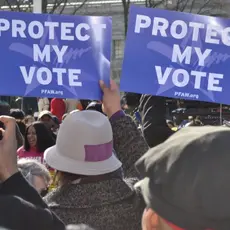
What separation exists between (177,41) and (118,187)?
2.05 m

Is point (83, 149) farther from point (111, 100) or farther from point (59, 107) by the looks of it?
point (59, 107)

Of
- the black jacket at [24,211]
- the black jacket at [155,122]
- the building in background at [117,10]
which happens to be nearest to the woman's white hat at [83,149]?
the black jacket at [24,211]

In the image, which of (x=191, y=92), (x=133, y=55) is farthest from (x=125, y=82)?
(x=191, y=92)

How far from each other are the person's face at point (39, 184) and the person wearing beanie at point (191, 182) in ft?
8.28

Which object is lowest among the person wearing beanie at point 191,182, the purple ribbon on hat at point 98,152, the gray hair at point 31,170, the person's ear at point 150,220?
the gray hair at point 31,170

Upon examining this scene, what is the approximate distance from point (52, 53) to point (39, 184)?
2.95 feet

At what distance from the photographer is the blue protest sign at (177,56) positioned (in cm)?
421

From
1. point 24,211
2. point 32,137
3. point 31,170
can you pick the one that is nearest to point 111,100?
point 31,170

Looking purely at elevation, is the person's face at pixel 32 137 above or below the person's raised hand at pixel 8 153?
below

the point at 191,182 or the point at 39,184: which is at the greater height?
the point at 191,182

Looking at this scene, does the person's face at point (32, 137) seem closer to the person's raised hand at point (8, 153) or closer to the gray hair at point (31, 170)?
the gray hair at point (31, 170)

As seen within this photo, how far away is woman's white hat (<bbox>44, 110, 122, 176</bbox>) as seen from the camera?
2398mm

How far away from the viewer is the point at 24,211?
5.82 ft

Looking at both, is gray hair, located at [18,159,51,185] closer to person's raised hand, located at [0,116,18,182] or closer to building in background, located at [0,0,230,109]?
person's raised hand, located at [0,116,18,182]
